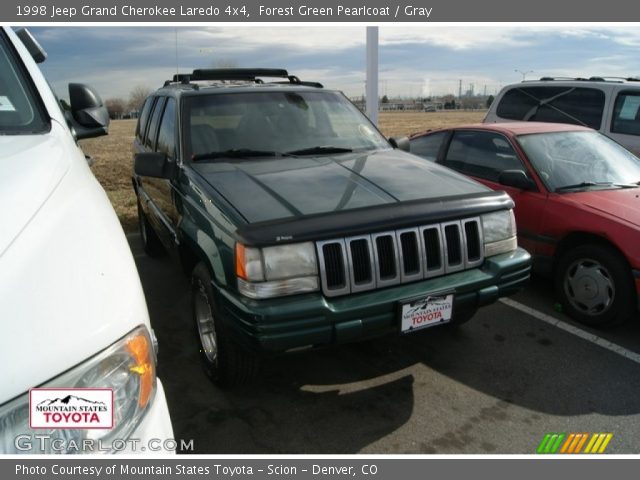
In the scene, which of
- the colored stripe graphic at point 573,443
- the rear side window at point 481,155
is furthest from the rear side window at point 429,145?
the colored stripe graphic at point 573,443

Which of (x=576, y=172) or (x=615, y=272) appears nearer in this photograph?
(x=615, y=272)

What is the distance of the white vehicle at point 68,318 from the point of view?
1.14 meters

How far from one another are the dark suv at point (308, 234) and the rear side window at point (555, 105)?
4.91 metres

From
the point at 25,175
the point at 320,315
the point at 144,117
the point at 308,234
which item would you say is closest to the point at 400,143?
the point at 308,234

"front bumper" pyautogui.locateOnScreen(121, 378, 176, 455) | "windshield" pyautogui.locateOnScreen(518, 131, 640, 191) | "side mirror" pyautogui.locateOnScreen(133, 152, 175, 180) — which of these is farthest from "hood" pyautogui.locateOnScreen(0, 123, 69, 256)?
"windshield" pyautogui.locateOnScreen(518, 131, 640, 191)

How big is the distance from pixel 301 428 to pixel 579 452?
4.71 ft

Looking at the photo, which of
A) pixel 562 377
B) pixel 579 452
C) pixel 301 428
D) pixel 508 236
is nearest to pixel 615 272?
pixel 562 377

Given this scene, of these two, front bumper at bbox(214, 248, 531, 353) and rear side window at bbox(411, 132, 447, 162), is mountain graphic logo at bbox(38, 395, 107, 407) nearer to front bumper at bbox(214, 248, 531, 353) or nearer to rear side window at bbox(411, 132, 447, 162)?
front bumper at bbox(214, 248, 531, 353)

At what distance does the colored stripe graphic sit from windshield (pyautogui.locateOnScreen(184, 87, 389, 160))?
2.31 m

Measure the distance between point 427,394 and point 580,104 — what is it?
20.2 ft

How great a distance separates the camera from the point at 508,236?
3.02 metres

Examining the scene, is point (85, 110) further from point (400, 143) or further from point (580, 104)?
point (580, 104)

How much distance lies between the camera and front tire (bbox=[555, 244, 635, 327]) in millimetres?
3594
